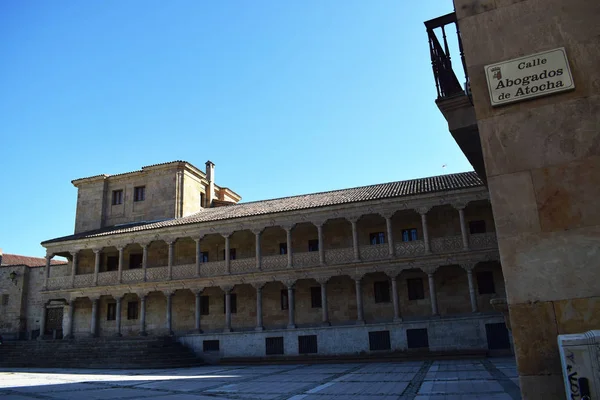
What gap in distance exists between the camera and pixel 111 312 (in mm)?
30672

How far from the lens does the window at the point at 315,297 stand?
26453 millimetres

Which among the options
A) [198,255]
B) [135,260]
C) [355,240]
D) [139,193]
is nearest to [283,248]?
[198,255]

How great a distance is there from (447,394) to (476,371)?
5.26m

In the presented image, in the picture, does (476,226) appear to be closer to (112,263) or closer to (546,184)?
(546,184)

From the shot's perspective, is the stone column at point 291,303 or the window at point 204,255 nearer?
the stone column at point 291,303

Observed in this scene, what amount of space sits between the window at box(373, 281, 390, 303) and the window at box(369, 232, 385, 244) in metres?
2.34

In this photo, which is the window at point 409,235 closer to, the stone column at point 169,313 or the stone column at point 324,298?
the stone column at point 324,298

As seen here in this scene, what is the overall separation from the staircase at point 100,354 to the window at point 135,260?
225 inches

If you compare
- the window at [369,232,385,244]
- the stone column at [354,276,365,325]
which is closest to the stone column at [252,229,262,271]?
the stone column at [354,276,365,325]

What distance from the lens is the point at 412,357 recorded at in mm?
21719

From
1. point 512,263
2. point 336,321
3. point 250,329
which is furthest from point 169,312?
point 512,263

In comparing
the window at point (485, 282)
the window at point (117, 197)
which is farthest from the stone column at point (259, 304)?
the window at point (117, 197)

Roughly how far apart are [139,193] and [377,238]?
18.1 m

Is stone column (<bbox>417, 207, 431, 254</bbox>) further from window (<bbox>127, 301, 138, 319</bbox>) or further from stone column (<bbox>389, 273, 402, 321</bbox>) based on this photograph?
window (<bbox>127, 301, 138, 319</bbox>)
